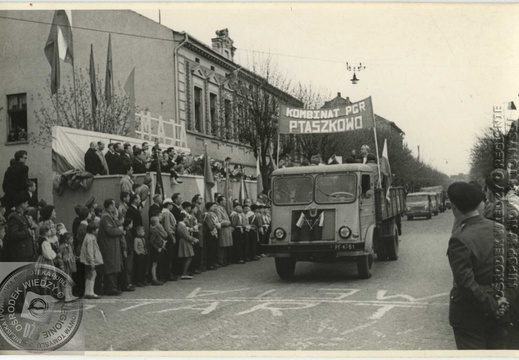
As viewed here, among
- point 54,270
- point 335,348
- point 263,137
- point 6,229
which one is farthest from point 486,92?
point 263,137

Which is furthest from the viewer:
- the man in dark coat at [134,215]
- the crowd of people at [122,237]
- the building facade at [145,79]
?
the building facade at [145,79]

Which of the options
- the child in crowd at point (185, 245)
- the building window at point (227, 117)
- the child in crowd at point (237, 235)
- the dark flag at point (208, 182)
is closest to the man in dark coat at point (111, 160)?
the child in crowd at point (185, 245)

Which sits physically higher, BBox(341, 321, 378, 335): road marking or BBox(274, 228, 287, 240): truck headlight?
BBox(274, 228, 287, 240): truck headlight

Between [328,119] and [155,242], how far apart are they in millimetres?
4658

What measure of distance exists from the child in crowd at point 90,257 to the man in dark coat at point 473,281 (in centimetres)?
693

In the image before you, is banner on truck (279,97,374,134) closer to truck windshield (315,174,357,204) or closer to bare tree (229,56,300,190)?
truck windshield (315,174,357,204)

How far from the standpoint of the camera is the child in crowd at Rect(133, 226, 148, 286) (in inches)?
437

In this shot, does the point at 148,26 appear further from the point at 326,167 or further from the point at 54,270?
the point at 54,270

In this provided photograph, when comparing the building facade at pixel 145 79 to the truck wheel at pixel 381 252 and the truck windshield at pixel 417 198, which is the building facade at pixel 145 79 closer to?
the truck wheel at pixel 381 252

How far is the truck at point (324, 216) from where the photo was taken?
11172 millimetres

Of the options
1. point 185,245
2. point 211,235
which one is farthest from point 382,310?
point 211,235

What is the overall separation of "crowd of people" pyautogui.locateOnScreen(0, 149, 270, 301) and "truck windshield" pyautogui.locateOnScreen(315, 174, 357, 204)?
2804mm

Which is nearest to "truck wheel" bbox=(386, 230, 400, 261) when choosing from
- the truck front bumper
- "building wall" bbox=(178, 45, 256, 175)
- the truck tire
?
the truck tire

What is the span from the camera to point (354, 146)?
31109 mm
